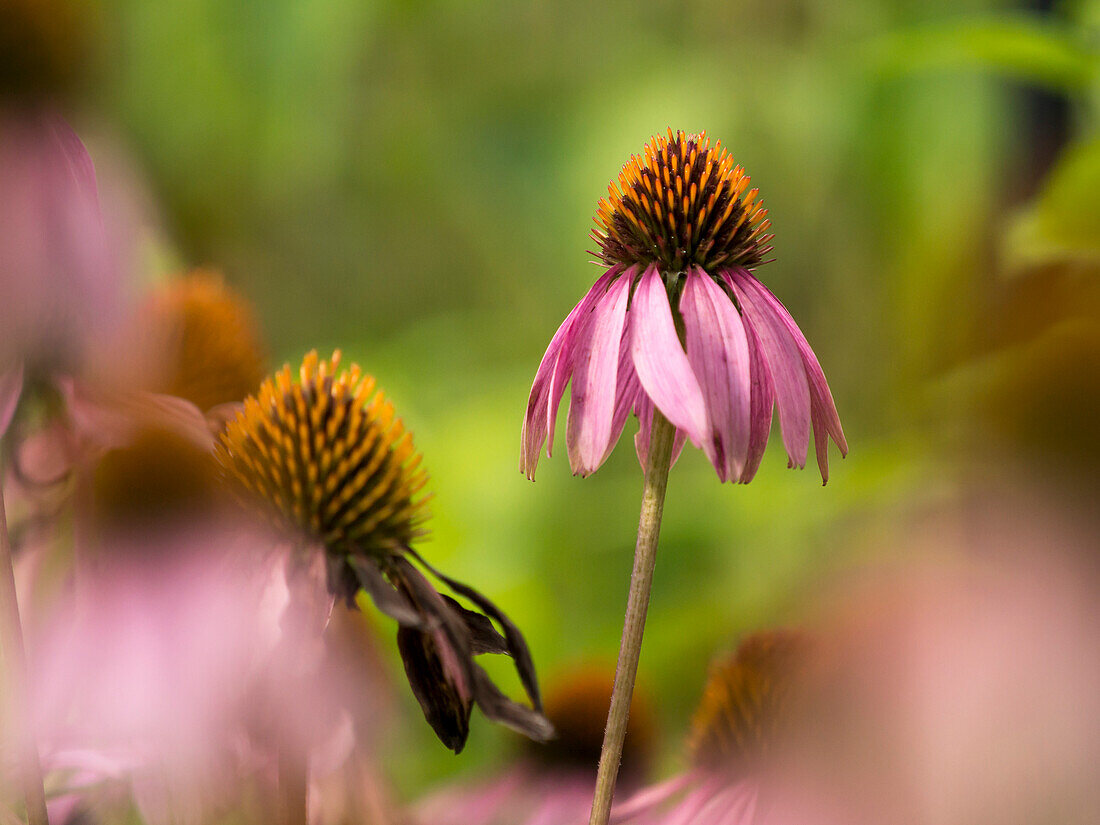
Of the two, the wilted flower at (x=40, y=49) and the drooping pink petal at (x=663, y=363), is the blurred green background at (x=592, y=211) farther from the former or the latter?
the drooping pink petal at (x=663, y=363)

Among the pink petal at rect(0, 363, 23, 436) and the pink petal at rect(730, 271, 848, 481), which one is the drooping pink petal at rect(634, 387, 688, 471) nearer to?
the pink petal at rect(730, 271, 848, 481)

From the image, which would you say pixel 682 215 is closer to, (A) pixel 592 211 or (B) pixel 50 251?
(B) pixel 50 251

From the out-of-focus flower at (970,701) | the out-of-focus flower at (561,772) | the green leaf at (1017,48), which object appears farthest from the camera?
the green leaf at (1017,48)

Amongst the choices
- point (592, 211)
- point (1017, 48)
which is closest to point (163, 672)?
point (1017, 48)

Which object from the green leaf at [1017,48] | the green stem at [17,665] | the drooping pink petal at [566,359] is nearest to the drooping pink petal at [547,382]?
the drooping pink petal at [566,359]

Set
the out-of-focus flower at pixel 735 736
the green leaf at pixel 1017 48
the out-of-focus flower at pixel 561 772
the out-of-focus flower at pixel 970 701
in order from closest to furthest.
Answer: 1. the out-of-focus flower at pixel 970 701
2. the out-of-focus flower at pixel 735 736
3. the out-of-focus flower at pixel 561 772
4. the green leaf at pixel 1017 48

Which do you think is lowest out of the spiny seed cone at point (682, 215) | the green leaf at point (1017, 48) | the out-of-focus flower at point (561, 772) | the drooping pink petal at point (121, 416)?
the out-of-focus flower at point (561, 772)

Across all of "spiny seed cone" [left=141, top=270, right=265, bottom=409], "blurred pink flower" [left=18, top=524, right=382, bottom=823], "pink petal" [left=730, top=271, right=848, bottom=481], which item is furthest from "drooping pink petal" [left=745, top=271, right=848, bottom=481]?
"spiny seed cone" [left=141, top=270, right=265, bottom=409]
